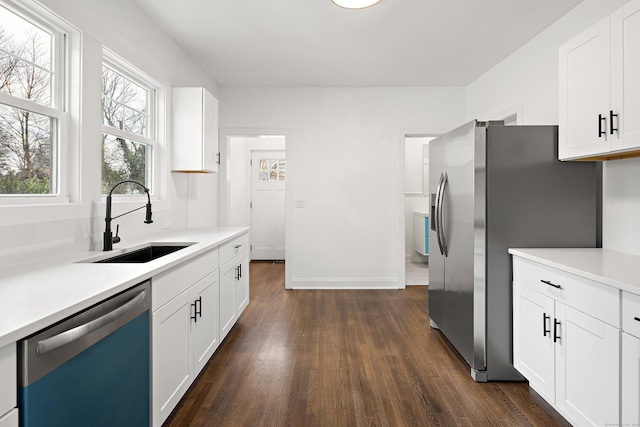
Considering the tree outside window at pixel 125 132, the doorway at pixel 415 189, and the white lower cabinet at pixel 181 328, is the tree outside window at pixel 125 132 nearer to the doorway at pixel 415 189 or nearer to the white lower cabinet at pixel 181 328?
the white lower cabinet at pixel 181 328

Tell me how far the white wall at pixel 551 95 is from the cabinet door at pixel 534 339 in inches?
28.2

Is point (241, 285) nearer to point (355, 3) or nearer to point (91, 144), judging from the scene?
point (91, 144)

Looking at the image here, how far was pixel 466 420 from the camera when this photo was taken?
6.45ft

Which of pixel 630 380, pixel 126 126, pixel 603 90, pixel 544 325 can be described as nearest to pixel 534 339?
pixel 544 325

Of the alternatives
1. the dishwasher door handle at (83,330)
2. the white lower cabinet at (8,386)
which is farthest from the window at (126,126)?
the white lower cabinet at (8,386)

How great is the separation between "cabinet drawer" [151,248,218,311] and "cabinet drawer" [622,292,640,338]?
2.00 meters

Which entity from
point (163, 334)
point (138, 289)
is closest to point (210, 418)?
point (163, 334)

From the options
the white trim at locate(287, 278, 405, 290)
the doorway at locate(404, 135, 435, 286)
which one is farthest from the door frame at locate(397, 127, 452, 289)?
the doorway at locate(404, 135, 435, 286)

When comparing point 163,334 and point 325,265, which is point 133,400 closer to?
point 163,334

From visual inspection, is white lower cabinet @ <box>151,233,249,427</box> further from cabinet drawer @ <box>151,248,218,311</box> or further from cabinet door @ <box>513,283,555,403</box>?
cabinet door @ <box>513,283,555,403</box>

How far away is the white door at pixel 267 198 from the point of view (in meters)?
6.78

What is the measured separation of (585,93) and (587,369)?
4.90 ft

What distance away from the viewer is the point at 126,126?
9.13 ft

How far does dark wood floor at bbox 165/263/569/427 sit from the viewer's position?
78.4 inches
